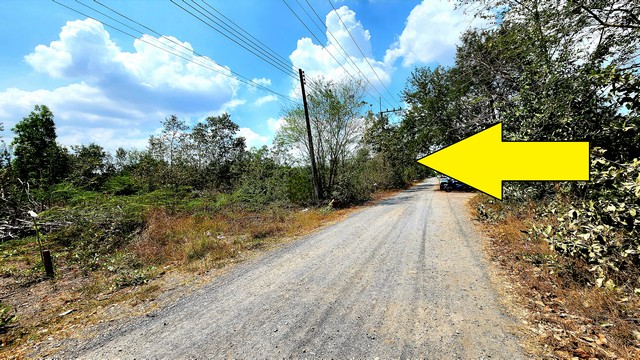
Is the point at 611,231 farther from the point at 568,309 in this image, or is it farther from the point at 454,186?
the point at 454,186

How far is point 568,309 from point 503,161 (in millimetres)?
2948

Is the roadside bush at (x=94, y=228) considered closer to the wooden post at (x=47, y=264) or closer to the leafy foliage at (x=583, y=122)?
the wooden post at (x=47, y=264)

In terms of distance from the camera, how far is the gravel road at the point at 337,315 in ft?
7.93

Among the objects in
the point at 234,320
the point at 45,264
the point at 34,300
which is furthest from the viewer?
the point at 45,264

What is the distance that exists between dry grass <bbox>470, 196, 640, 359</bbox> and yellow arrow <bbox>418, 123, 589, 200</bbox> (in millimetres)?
1310

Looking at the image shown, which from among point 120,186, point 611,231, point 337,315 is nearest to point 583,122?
point 611,231

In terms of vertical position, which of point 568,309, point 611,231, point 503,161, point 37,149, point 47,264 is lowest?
point 568,309

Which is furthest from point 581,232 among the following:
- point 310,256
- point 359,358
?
point 310,256

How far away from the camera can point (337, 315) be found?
297cm

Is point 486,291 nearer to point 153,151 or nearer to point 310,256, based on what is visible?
point 310,256

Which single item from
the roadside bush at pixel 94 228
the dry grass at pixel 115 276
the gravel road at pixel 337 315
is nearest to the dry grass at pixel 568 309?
the gravel road at pixel 337 315

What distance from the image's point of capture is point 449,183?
1816cm

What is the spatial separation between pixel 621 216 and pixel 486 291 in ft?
5.54

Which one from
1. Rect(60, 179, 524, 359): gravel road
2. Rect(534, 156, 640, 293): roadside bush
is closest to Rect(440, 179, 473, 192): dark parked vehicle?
Rect(60, 179, 524, 359): gravel road
